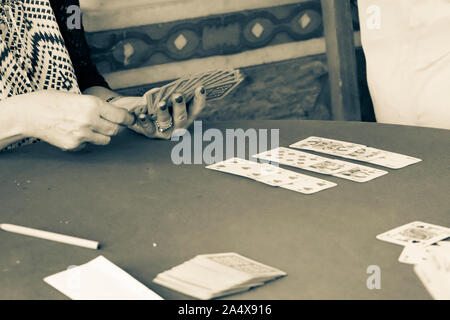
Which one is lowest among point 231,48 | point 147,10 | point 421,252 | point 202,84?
point 421,252

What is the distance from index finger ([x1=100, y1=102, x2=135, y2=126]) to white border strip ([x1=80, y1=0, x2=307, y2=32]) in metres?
1.16

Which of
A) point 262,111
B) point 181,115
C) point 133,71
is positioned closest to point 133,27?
point 133,71

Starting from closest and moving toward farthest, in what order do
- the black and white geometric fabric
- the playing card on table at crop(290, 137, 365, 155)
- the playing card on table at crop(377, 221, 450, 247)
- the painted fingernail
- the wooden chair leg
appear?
the playing card on table at crop(377, 221, 450, 247), the playing card on table at crop(290, 137, 365, 155), the painted fingernail, the black and white geometric fabric, the wooden chair leg

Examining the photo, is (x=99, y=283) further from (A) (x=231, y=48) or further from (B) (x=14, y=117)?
(A) (x=231, y=48)

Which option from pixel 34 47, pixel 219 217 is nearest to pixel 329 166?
pixel 219 217

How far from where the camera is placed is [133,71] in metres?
2.94

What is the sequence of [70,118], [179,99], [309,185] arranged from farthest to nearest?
[179,99] → [70,118] → [309,185]

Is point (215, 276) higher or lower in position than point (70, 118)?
lower

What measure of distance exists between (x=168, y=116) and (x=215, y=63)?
1.24 m

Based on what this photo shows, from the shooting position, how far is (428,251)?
103 centimetres

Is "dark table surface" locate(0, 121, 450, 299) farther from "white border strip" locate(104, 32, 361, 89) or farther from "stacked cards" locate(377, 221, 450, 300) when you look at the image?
"white border strip" locate(104, 32, 361, 89)

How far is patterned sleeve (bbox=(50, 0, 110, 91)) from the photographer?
2393 millimetres

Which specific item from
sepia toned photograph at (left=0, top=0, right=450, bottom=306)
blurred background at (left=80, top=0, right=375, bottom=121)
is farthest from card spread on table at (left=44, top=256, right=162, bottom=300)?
blurred background at (left=80, top=0, right=375, bottom=121)

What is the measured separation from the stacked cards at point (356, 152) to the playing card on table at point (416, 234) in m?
0.37
